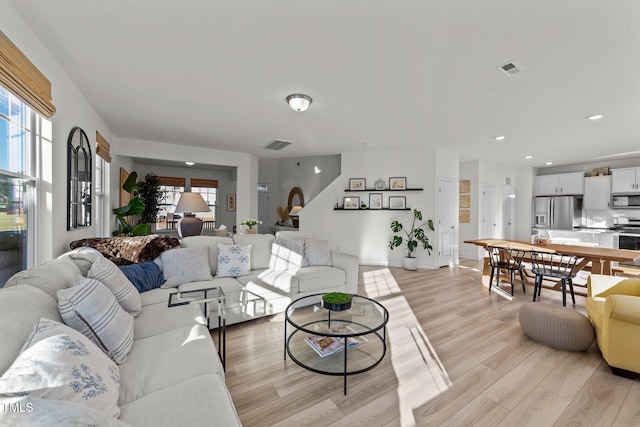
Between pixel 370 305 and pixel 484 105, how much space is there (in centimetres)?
271

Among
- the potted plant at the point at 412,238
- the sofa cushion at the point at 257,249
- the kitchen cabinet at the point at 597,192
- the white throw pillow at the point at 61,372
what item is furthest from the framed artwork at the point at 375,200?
the white throw pillow at the point at 61,372

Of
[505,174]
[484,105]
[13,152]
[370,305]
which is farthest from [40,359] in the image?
[505,174]

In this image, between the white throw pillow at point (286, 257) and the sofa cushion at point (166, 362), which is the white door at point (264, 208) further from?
the sofa cushion at point (166, 362)

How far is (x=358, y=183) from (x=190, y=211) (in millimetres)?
3475

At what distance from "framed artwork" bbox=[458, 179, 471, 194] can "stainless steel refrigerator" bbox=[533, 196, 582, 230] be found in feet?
7.89

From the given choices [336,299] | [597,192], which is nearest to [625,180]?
[597,192]

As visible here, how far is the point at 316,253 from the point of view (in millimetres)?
3646

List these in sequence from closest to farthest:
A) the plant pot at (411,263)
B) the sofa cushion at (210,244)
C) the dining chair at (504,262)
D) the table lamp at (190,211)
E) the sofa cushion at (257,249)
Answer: the sofa cushion at (210,244) → the sofa cushion at (257,249) → the dining chair at (504,262) → the table lamp at (190,211) → the plant pot at (411,263)

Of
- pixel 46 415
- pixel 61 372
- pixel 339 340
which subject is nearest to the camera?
pixel 46 415

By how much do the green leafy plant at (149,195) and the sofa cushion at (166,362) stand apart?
222 inches

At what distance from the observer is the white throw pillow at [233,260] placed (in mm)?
3062

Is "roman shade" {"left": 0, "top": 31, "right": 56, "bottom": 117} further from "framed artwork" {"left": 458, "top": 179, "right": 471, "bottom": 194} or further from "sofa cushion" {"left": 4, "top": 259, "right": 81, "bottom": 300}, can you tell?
"framed artwork" {"left": 458, "top": 179, "right": 471, "bottom": 194}

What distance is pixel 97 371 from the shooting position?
107 centimetres

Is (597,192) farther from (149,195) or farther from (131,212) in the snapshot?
(149,195)
